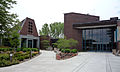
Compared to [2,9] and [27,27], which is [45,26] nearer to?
[27,27]

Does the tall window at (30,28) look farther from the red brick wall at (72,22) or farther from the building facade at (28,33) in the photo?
the red brick wall at (72,22)

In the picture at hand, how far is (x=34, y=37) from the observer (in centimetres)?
4188

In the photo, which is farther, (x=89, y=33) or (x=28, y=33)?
(x=28, y=33)

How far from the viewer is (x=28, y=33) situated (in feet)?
128

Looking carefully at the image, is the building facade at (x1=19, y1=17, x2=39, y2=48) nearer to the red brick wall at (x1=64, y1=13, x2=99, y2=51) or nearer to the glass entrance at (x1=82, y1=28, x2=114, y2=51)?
the red brick wall at (x1=64, y1=13, x2=99, y2=51)

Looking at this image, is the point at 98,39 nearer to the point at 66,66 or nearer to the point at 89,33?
the point at 89,33

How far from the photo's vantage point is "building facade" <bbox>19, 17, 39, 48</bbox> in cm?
3669

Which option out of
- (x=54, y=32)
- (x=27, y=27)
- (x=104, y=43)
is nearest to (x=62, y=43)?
(x=104, y=43)

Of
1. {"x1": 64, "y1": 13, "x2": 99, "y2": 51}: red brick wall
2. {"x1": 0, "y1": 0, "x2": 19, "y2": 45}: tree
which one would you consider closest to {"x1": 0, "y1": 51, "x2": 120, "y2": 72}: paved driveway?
{"x1": 0, "y1": 0, "x2": 19, "y2": 45}: tree

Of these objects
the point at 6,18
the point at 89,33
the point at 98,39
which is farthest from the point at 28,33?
the point at 6,18

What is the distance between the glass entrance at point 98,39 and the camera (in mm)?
32250

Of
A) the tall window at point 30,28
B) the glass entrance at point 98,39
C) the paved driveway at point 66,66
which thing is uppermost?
the tall window at point 30,28

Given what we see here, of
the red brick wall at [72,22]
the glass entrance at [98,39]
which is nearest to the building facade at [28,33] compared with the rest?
the red brick wall at [72,22]

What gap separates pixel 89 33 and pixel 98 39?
10.8ft
